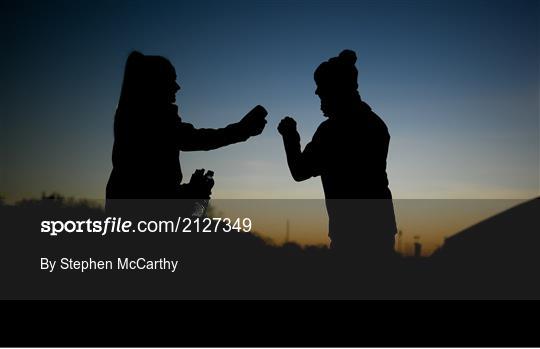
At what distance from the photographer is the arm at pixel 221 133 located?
4.29 meters

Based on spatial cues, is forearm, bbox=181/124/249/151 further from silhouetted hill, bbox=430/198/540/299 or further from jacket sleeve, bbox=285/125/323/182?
silhouetted hill, bbox=430/198/540/299

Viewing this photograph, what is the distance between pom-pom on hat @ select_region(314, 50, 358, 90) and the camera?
406 cm

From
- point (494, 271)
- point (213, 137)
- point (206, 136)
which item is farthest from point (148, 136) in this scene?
point (494, 271)

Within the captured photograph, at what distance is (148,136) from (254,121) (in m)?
1.28

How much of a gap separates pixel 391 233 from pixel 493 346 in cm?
128

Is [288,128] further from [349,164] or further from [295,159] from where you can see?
[349,164]

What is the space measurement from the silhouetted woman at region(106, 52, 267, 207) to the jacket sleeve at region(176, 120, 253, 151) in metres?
0.04

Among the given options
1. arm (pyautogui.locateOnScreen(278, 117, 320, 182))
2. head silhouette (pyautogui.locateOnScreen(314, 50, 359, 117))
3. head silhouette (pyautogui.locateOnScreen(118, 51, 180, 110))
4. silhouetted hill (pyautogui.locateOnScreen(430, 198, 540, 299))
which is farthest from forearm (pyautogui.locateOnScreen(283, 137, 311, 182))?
silhouetted hill (pyautogui.locateOnScreen(430, 198, 540, 299))

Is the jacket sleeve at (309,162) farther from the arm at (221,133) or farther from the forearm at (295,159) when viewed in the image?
the arm at (221,133)

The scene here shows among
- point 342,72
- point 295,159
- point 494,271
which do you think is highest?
point 342,72

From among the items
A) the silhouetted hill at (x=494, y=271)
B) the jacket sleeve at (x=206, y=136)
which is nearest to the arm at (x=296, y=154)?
the jacket sleeve at (x=206, y=136)

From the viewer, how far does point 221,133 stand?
464 cm

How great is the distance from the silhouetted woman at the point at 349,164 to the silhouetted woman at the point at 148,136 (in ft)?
3.52

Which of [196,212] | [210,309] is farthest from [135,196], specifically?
[210,309]
